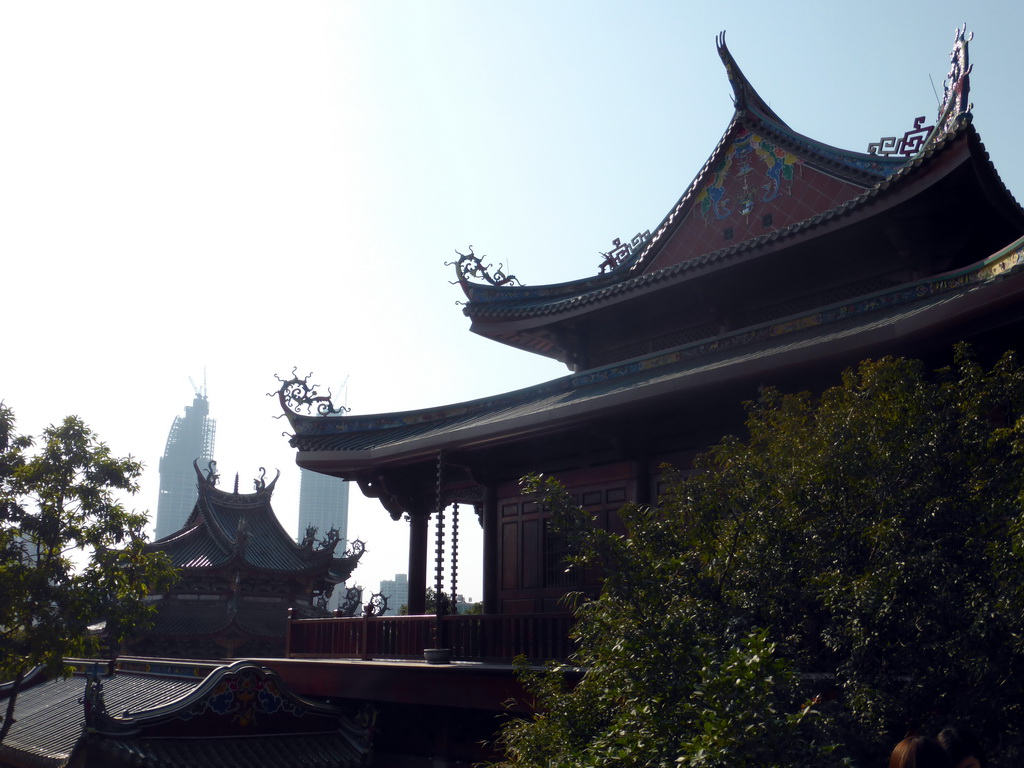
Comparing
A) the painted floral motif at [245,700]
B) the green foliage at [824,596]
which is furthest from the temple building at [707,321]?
the painted floral motif at [245,700]

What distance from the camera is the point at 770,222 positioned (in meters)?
12.9

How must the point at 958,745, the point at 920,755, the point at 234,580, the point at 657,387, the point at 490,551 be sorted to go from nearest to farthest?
the point at 920,755
the point at 958,745
the point at 657,387
the point at 490,551
the point at 234,580

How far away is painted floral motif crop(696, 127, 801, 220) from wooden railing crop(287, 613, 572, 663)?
6.43 m

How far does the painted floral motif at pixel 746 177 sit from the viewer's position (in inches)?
515

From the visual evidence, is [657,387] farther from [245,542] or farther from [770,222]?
Result: [245,542]

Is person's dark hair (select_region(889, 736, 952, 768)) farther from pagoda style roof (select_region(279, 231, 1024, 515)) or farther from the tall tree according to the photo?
the tall tree

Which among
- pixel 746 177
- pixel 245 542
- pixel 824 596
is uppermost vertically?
pixel 746 177

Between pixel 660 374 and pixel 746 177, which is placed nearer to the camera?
pixel 660 374

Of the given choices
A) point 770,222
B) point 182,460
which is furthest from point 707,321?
point 182,460

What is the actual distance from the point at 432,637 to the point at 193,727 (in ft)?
9.45

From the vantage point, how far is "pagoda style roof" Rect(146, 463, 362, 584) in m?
23.3

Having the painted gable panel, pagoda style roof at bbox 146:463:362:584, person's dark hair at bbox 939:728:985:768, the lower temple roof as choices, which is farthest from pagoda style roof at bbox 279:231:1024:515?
pagoda style roof at bbox 146:463:362:584

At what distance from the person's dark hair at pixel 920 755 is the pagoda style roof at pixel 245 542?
2118 centimetres

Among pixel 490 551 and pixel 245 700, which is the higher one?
pixel 490 551
